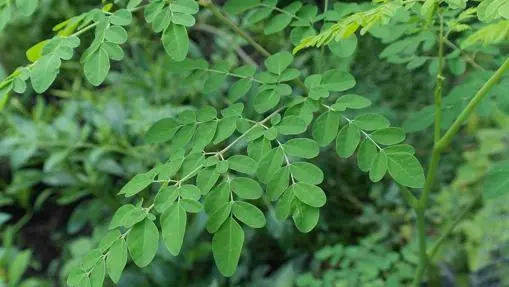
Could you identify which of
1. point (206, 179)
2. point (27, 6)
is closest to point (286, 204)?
point (206, 179)

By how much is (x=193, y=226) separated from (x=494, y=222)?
3.22 ft

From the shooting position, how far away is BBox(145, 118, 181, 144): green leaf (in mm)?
1325

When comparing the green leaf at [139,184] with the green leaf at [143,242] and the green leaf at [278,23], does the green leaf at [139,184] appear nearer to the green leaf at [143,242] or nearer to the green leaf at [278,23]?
the green leaf at [143,242]

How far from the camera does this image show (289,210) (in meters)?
1.15

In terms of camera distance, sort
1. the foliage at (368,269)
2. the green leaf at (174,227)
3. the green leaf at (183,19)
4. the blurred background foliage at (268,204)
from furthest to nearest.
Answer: the blurred background foliage at (268,204), the foliage at (368,269), the green leaf at (183,19), the green leaf at (174,227)

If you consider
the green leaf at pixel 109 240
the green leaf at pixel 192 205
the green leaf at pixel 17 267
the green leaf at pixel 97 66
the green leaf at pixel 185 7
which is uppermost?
the green leaf at pixel 185 7

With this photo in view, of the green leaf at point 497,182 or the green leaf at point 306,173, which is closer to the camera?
the green leaf at point 306,173

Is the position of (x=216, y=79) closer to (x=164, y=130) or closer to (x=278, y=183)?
(x=164, y=130)

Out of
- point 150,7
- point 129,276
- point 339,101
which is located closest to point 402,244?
point 129,276

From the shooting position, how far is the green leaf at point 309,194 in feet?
3.72

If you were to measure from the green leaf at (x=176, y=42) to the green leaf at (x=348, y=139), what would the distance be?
12.0 inches

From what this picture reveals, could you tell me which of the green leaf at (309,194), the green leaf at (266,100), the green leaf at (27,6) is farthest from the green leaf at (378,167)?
the green leaf at (27,6)

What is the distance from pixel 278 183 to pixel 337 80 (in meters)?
0.26

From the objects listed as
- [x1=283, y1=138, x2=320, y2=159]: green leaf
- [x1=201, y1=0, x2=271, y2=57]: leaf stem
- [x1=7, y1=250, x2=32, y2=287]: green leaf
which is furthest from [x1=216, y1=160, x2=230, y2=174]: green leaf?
[x1=7, y1=250, x2=32, y2=287]: green leaf
